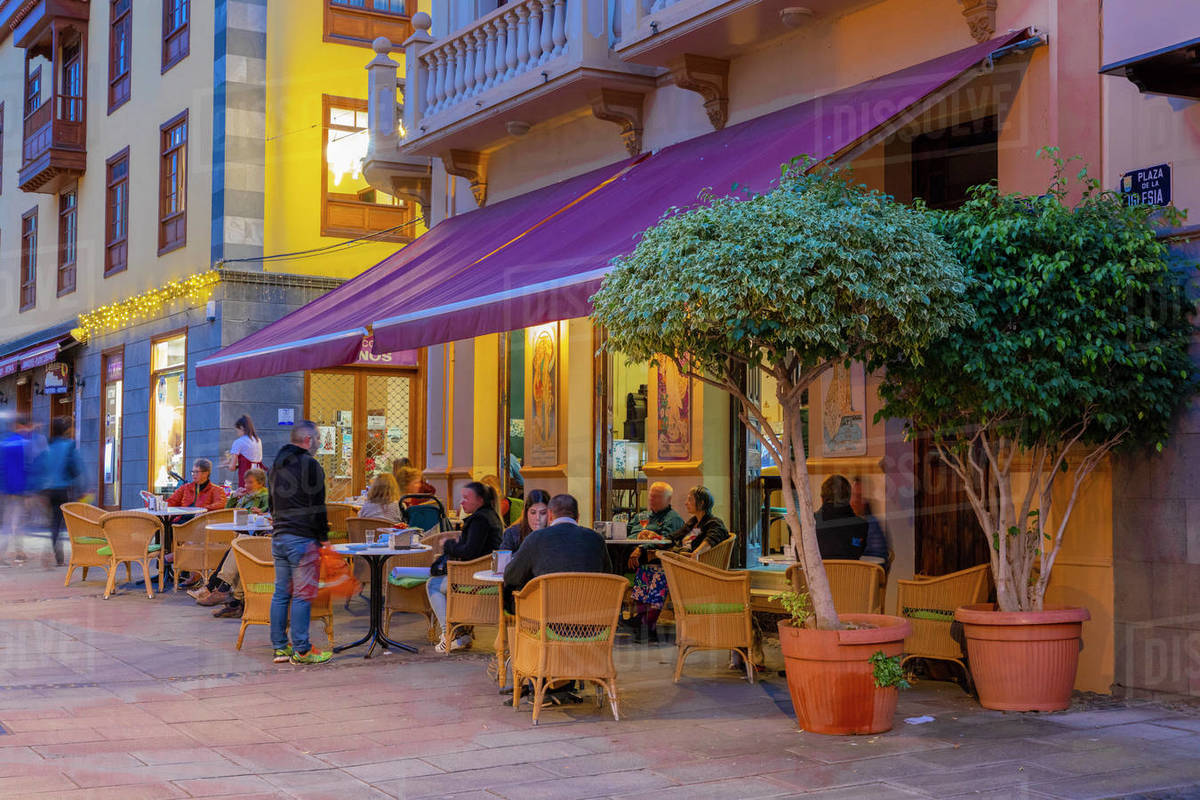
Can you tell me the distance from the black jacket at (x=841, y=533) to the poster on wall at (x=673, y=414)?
2881mm

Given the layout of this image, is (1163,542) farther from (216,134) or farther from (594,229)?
(216,134)

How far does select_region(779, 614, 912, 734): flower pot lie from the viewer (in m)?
6.68

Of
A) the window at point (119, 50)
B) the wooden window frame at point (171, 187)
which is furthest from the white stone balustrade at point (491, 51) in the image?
the window at point (119, 50)

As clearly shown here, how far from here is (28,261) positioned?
29.3 m

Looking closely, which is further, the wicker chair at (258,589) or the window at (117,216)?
the window at (117,216)

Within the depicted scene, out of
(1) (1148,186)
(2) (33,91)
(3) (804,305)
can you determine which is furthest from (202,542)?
(2) (33,91)

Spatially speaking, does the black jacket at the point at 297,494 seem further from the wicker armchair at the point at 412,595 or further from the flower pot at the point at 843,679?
the flower pot at the point at 843,679

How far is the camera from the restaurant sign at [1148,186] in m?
7.62

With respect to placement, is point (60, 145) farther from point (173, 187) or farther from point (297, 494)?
Result: point (297, 494)

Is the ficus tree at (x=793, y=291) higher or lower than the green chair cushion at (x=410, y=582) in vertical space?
higher

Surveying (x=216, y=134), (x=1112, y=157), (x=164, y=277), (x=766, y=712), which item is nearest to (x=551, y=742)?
(x=766, y=712)

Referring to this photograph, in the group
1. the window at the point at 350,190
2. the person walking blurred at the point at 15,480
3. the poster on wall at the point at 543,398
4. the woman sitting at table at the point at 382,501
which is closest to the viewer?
the woman sitting at table at the point at 382,501

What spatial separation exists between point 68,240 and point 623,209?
64.6 feet

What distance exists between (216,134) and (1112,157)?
573 inches
